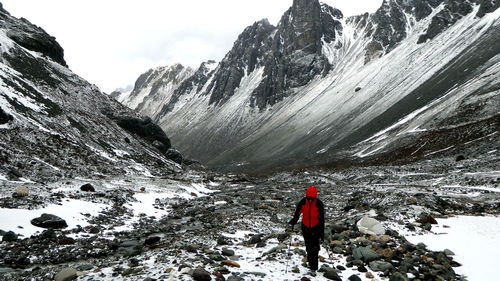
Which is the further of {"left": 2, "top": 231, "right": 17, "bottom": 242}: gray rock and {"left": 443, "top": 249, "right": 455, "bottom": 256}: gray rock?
{"left": 2, "top": 231, "right": 17, "bottom": 242}: gray rock

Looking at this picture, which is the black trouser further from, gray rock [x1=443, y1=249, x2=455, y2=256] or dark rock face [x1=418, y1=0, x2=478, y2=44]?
dark rock face [x1=418, y1=0, x2=478, y2=44]

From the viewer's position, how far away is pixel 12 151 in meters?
33.5

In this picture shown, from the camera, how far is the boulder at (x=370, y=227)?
54.1ft

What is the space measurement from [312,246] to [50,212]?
14777mm

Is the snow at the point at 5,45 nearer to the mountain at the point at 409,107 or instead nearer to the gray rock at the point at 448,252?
the gray rock at the point at 448,252

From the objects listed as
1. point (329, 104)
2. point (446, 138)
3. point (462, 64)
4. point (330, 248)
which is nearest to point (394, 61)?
point (329, 104)

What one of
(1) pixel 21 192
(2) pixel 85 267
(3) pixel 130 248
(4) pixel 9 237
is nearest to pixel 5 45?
(1) pixel 21 192

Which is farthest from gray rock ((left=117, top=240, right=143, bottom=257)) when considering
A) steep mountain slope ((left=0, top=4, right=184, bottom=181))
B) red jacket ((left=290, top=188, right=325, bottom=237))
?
steep mountain slope ((left=0, top=4, right=184, bottom=181))

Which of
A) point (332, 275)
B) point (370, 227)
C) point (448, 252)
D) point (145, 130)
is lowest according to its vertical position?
point (448, 252)

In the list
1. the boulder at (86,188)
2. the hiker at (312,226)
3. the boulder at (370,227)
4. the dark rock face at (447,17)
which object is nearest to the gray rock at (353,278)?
the hiker at (312,226)

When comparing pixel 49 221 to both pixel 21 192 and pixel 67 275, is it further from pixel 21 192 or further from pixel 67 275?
pixel 67 275

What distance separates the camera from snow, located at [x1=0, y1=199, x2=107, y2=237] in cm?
1622

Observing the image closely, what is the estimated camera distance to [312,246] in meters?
11.7

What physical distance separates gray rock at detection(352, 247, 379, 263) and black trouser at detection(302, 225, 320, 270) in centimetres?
220
